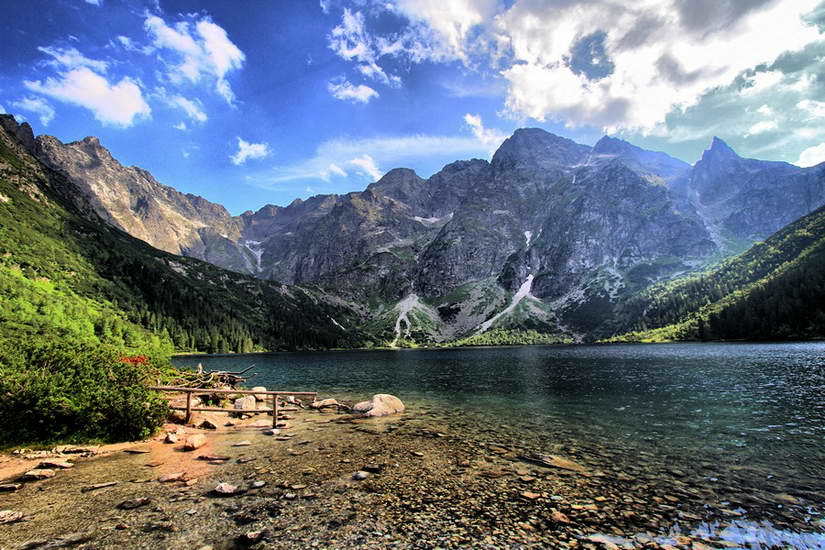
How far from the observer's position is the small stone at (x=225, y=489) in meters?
16.6

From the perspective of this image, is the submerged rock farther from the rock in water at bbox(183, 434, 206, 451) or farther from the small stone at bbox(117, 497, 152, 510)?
the small stone at bbox(117, 497, 152, 510)

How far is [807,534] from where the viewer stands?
43.5ft

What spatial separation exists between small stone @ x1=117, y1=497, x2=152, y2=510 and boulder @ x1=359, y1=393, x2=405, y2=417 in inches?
900

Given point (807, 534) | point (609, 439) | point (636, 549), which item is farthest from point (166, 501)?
point (609, 439)

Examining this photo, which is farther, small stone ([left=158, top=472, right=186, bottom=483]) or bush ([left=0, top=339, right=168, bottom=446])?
bush ([left=0, top=339, right=168, bottom=446])

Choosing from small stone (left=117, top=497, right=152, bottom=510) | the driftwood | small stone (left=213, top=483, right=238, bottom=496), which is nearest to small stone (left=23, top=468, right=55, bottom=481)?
small stone (left=117, top=497, right=152, bottom=510)

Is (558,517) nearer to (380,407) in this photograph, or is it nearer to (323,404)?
(380,407)

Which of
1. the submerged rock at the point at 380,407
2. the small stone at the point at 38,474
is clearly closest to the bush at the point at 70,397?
the small stone at the point at 38,474

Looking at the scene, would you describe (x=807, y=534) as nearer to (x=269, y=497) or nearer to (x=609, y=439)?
(x=609, y=439)

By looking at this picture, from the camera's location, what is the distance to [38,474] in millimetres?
17734

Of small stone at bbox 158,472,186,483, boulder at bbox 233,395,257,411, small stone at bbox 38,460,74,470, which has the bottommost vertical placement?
boulder at bbox 233,395,257,411

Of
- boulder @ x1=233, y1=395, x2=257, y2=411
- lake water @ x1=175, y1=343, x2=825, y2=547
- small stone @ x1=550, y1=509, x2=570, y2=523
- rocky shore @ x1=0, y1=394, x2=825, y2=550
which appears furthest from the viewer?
boulder @ x1=233, y1=395, x2=257, y2=411

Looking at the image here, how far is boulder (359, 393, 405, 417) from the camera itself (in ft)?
123

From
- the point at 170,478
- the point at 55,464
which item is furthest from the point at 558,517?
the point at 55,464
